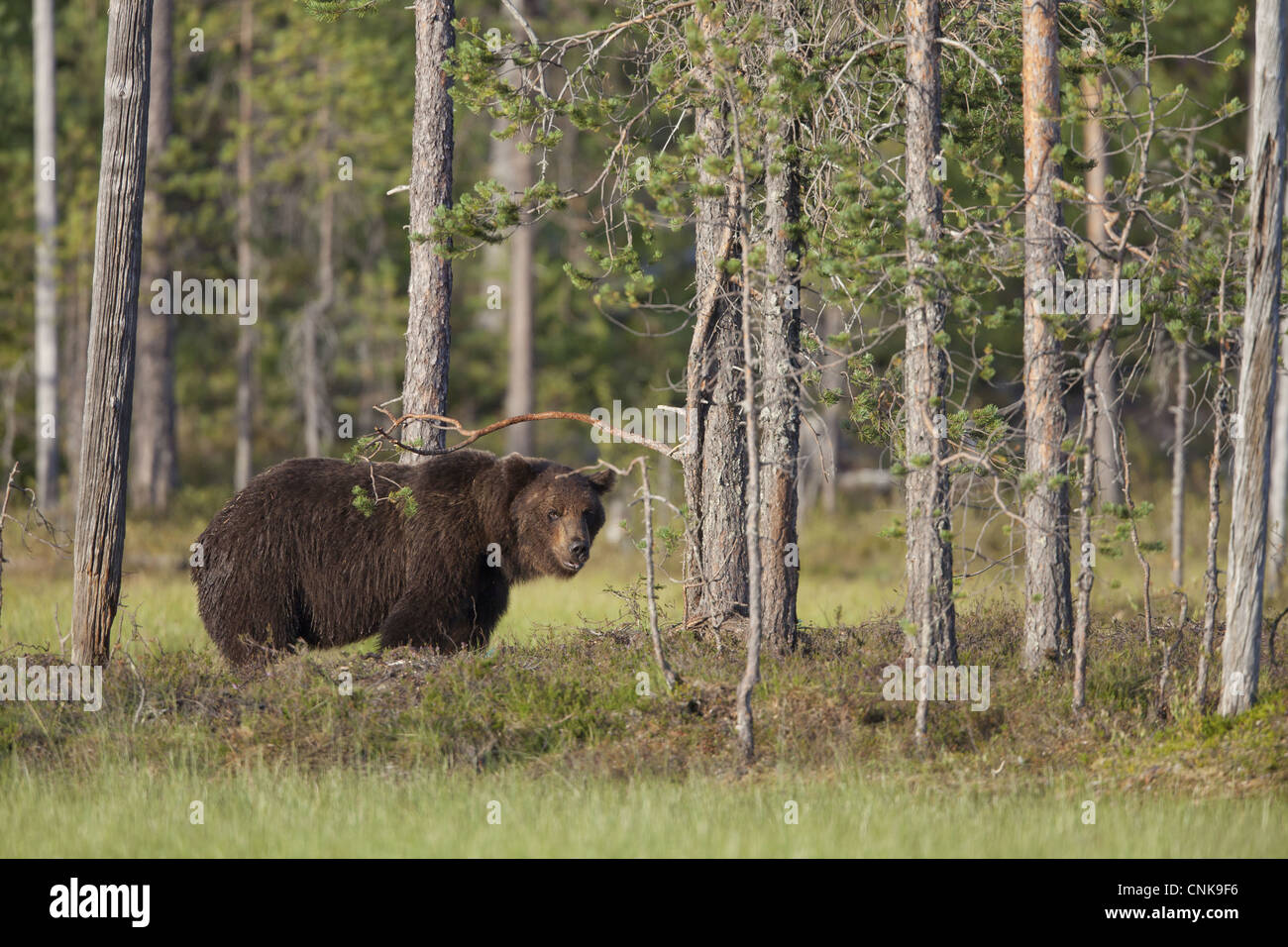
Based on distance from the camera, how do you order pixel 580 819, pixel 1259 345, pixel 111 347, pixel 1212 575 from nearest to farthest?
1. pixel 580 819
2. pixel 1259 345
3. pixel 1212 575
4. pixel 111 347

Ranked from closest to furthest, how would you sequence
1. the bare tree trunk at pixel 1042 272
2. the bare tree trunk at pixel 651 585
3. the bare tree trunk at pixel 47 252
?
the bare tree trunk at pixel 651 585, the bare tree trunk at pixel 1042 272, the bare tree trunk at pixel 47 252

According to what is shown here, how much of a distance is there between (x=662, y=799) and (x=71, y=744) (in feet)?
13.4

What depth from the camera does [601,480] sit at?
36.9ft

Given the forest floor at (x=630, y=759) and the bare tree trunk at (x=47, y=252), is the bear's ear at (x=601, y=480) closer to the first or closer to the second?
the forest floor at (x=630, y=759)

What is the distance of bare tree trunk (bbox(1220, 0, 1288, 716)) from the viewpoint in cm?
885

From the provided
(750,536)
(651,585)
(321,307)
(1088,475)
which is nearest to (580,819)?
(651,585)

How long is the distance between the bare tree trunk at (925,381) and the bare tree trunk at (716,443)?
4.95ft

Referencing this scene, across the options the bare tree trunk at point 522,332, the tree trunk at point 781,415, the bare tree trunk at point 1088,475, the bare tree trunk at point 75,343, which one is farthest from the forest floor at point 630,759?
the bare tree trunk at point 75,343

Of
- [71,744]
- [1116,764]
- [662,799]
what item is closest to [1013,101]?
[1116,764]

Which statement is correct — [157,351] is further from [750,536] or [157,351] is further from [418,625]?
[750,536]

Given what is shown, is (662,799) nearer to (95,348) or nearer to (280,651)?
(280,651)

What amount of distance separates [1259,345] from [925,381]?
2222mm

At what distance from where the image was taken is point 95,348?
1032 centimetres

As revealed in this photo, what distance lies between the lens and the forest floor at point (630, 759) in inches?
288
